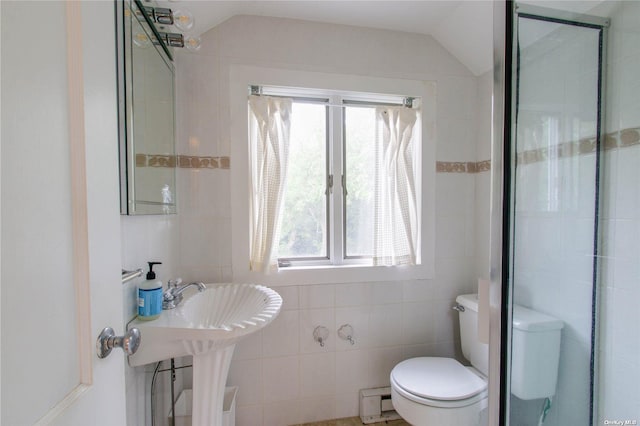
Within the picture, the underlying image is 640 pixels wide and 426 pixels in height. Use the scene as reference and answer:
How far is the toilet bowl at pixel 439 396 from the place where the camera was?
4.14ft

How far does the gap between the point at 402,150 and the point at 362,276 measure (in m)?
0.78

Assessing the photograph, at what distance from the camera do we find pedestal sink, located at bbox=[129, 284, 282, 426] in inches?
36.4

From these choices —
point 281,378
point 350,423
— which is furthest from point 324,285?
point 350,423

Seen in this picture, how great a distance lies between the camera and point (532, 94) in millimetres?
834

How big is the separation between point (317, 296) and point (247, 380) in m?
0.58

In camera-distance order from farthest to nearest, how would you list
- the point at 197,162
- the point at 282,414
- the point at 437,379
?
the point at 282,414
the point at 197,162
the point at 437,379

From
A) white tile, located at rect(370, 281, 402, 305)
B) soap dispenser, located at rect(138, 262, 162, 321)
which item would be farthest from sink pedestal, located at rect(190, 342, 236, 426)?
white tile, located at rect(370, 281, 402, 305)

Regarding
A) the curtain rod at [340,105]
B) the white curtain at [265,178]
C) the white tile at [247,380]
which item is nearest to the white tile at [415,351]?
the white tile at [247,380]

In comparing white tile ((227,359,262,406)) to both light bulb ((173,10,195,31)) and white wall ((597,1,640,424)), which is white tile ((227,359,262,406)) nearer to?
white wall ((597,1,640,424))

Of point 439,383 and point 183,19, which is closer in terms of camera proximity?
point 183,19

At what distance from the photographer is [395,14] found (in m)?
1.60

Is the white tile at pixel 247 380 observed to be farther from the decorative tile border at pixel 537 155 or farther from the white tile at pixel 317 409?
the decorative tile border at pixel 537 155

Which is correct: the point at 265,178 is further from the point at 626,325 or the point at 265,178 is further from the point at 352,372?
the point at 626,325

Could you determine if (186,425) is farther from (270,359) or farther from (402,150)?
(402,150)
